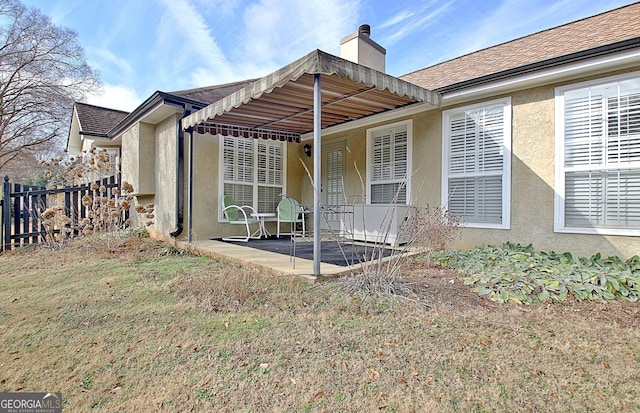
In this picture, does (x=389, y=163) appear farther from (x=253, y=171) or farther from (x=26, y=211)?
(x=26, y=211)

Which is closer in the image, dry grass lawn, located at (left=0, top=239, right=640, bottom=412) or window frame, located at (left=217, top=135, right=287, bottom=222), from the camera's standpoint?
dry grass lawn, located at (left=0, top=239, right=640, bottom=412)

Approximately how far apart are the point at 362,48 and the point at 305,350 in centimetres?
703

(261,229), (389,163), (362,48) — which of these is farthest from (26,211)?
(362,48)

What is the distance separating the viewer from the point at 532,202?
497 cm

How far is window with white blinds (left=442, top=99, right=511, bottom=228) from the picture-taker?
5.27 meters

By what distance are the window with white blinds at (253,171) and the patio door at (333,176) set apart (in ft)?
3.54

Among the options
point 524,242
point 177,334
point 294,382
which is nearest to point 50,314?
point 177,334

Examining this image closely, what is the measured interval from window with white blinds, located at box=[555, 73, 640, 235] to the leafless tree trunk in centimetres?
2177

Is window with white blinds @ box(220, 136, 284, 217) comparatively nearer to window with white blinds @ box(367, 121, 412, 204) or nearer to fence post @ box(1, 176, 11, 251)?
window with white blinds @ box(367, 121, 412, 204)

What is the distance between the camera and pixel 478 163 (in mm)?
5547

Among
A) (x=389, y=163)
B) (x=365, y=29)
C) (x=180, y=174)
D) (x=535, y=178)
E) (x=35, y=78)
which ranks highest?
(x=35, y=78)

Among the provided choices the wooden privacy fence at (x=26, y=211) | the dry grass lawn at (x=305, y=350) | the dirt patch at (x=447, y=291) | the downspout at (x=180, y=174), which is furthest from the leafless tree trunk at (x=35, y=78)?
the dirt patch at (x=447, y=291)

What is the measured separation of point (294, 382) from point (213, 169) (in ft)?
19.3

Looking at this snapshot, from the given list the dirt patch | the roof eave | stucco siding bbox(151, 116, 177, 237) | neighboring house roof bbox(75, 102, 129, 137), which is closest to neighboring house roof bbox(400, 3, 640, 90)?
the dirt patch
